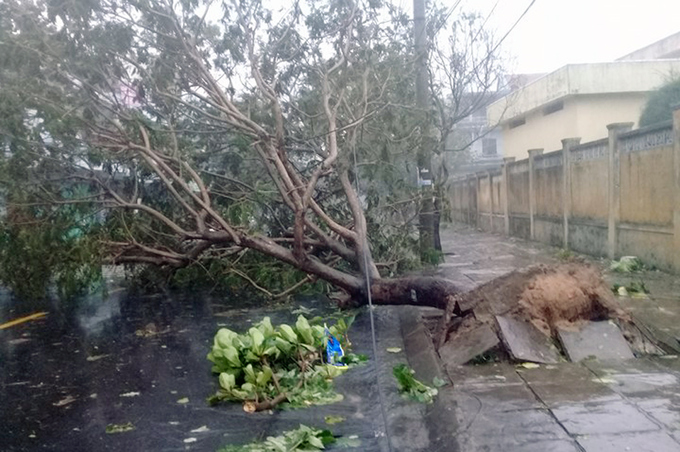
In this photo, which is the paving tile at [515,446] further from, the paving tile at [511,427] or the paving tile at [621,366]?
the paving tile at [621,366]

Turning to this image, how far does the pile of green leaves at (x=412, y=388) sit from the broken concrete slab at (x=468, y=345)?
736mm

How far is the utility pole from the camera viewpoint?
13.0 m

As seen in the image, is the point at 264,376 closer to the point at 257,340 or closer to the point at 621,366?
the point at 257,340

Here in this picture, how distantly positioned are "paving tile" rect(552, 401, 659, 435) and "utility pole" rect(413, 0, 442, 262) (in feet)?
26.3

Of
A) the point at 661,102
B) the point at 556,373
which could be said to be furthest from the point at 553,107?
the point at 556,373

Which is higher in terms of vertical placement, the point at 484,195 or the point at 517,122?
the point at 517,122

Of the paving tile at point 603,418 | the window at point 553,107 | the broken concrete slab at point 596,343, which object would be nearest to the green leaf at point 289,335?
the paving tile at point 603,418

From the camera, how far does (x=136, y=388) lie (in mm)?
6082

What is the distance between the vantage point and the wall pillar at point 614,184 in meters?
12.2

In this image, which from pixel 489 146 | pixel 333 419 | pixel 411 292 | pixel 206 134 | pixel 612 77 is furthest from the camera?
pixel 489 146

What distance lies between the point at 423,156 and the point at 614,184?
11.4 ft

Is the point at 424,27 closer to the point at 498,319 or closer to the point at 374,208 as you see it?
the point at 374,208

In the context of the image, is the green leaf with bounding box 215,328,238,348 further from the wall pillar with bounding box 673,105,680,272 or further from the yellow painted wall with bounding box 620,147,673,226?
the yellow painted wall with bounding box 620,147,673,226

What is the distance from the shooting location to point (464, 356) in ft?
20.5
